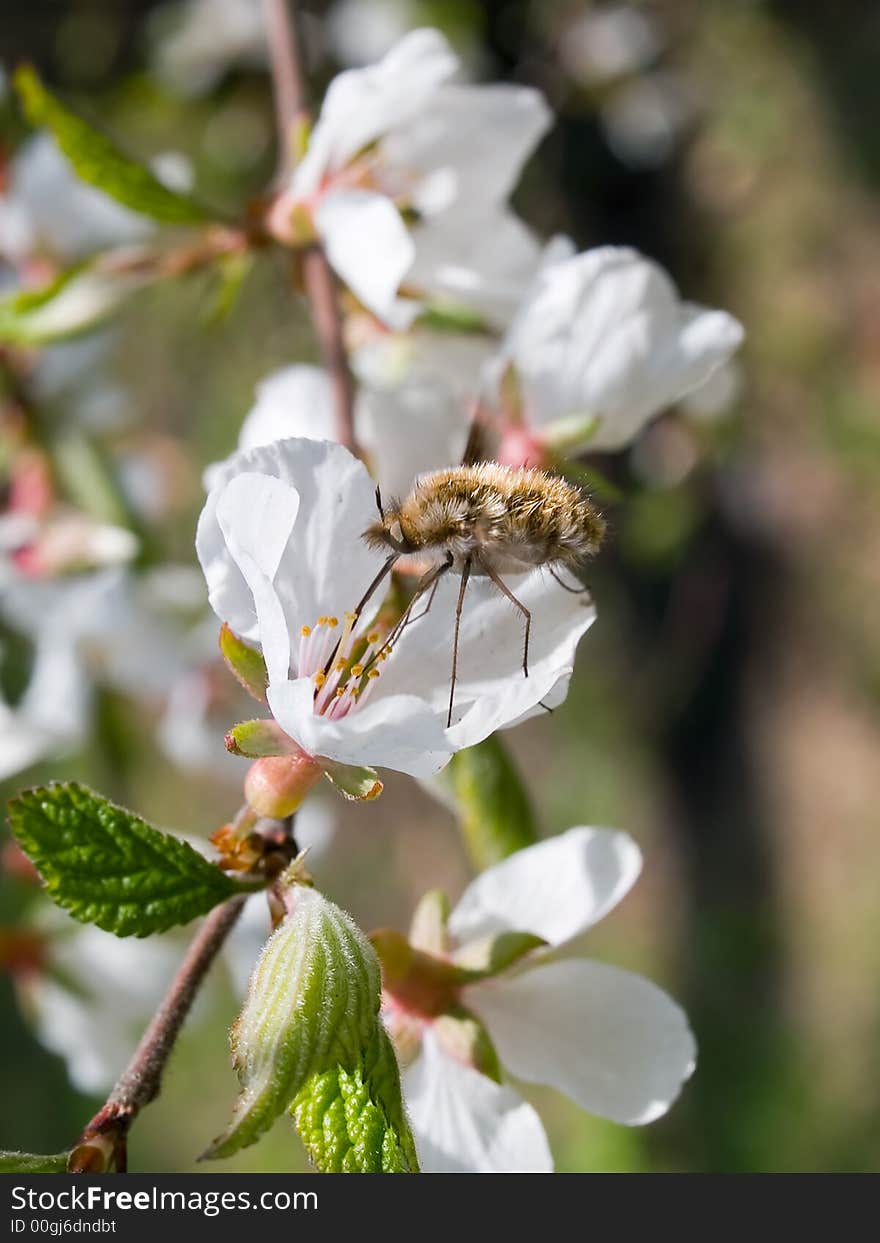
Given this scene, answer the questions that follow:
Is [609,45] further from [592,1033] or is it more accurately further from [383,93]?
[592,1033]

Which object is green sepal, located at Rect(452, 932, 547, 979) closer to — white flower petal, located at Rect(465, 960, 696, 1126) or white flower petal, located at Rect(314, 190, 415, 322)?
white flower petal, located at Rect(465, 960, 696, 1126)

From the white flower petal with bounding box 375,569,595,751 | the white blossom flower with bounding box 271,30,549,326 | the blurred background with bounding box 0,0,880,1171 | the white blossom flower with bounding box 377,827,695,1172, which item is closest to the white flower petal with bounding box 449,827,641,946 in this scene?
the white blossom flower with bounding box 377,827,695,1172

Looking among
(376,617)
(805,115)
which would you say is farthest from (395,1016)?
(805,115)

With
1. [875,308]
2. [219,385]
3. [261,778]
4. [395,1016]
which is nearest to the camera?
[261,778]

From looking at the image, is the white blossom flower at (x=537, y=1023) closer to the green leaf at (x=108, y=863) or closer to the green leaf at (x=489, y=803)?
the green leaf at (x=489, y=803)

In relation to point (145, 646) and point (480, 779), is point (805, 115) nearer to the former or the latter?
point (145, 646)

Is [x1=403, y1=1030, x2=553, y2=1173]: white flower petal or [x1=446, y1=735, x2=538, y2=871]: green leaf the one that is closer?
[x1=403, y1=1030, x2=553, y2=1173]: white flower petal
